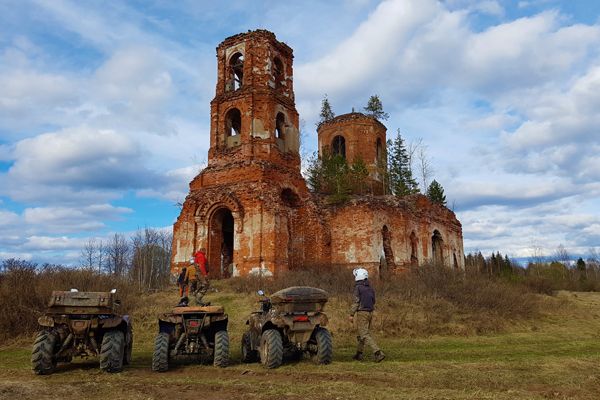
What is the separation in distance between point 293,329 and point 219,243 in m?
14.6

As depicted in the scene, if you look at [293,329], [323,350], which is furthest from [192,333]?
[323,350]

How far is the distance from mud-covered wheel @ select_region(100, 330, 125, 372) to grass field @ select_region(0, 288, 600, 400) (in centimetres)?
19

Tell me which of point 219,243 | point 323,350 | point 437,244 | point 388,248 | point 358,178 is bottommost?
point 323,350

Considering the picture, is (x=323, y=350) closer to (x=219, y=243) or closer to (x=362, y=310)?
(x=362, y=310)

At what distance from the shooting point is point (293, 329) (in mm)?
9086

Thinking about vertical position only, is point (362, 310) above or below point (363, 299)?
below

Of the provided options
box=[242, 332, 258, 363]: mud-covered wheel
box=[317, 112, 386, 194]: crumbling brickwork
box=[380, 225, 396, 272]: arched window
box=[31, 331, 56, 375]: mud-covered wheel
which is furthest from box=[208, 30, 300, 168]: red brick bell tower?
box=[31, 331, 56, 375]: mud-covered wheel

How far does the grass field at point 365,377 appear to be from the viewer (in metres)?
6.70

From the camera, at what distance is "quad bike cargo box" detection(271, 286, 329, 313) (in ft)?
30.6

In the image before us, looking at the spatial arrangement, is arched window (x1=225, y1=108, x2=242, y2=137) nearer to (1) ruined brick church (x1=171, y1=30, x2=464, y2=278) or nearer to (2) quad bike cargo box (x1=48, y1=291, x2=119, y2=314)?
(1) ruined brick church (x1=171, y1=30, x2=464, y2=278)

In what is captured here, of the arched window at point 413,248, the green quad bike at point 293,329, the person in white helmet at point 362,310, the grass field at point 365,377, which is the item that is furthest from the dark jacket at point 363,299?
the arched window at point 413,248

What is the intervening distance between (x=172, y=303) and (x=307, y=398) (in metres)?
11.7

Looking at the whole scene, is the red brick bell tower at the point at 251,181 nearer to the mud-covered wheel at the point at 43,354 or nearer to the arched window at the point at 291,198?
the arched window at the point at 291,198

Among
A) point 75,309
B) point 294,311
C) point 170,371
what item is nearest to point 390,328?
point 294,311
